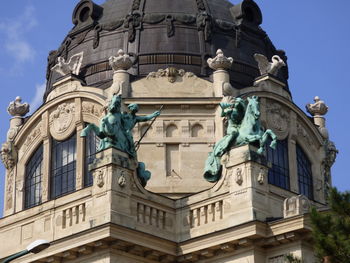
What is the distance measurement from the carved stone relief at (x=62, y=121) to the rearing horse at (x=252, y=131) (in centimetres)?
947

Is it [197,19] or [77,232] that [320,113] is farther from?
[77,232]

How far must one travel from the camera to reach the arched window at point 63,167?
4162 cm

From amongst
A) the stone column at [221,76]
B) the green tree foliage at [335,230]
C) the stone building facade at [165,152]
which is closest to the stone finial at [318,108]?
the stone building facade at [165,152]

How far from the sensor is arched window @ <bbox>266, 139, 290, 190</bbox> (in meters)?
41.8

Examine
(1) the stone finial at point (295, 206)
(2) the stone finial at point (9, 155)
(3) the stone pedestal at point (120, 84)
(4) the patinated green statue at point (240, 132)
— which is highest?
(3) the stone pedestal at point (120, 84)

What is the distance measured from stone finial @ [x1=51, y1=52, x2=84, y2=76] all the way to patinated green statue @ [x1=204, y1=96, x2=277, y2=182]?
1003cm

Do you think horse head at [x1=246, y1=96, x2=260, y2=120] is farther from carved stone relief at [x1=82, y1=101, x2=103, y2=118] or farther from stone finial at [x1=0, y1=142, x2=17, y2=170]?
stone finial at [x1=0, y1=142, x2=17, y2=170]

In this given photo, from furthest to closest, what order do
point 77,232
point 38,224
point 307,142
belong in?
point 307,142
point 38,224
point 77,232

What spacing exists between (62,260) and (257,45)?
16078 millimetres

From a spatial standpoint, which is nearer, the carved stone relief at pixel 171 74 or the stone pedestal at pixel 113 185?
the stone pedestal at pixel 113 185

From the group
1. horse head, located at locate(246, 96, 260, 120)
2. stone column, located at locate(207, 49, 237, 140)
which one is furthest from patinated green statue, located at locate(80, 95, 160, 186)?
stone column, located at locate(207, 49, 237, 140)

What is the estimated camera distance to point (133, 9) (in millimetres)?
45406

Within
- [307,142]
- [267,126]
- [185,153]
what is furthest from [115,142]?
[307,142]

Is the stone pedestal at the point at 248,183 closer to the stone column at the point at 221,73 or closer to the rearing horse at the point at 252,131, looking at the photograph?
the rearing horse at the point at 252,131
